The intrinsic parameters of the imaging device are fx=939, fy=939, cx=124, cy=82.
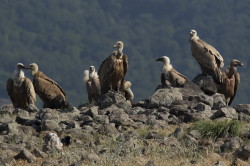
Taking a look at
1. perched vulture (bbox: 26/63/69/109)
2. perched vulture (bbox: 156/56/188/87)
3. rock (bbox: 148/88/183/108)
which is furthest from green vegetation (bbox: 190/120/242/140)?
perched vulture (bbox: 26/63/69/109)

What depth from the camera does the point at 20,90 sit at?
2423cm

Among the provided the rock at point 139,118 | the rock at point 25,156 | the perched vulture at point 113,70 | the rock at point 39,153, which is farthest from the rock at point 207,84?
the rock at point 25,156

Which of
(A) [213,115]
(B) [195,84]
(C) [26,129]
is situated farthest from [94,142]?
(B) [195,84]

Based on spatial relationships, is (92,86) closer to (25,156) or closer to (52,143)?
(52,143)

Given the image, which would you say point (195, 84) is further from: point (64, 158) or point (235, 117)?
point (64, 158)

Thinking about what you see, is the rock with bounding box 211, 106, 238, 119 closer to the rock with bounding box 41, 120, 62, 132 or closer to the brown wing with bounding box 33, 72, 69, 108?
the rock with bounding box 41, 120, 62, 132

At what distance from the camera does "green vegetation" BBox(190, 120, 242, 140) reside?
1553 cm

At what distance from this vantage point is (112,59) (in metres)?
24.2

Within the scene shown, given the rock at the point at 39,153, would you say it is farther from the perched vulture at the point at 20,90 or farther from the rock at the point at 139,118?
the perched vulture at the point at 20,90

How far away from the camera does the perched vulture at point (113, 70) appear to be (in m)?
24.2

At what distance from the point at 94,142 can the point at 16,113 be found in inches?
223

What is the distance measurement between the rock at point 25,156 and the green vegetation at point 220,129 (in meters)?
3.33

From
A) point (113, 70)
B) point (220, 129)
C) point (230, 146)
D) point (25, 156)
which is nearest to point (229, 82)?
point (113, 70)

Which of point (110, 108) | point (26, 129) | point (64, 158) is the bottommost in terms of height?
point (64, 158)
